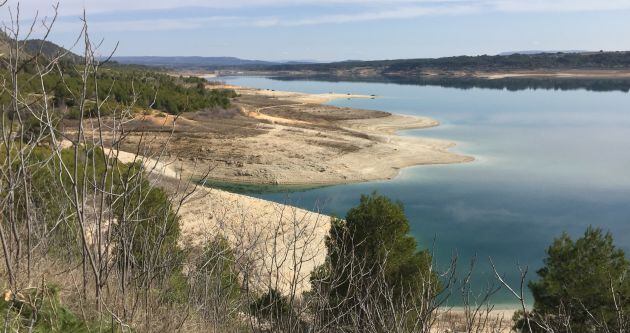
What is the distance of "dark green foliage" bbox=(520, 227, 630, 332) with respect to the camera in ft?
37.5

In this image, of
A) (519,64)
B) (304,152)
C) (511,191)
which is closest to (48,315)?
(511,191)

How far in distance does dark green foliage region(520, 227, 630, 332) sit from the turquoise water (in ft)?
13.6

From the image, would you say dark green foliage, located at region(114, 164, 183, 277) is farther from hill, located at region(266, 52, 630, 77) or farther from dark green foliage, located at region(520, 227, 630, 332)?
hill, located at region(266, 52, 630, 77)

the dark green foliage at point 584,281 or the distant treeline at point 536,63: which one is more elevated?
the distant treeline at point 536,63

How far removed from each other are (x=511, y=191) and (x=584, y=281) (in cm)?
2279

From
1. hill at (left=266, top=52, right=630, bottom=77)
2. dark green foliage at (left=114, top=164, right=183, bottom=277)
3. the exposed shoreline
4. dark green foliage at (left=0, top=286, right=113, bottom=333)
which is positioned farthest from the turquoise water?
hill at (left=266, top=52, right=630, bottom=77)

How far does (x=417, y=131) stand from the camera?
57906 mm

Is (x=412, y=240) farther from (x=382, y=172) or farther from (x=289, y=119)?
(x=289, y=119)

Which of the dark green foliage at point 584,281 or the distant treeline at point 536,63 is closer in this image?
the dark green foliage at point 584,281

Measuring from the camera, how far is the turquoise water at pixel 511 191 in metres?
24.4

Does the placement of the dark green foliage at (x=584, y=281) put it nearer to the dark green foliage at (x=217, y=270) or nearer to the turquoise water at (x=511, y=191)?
the turquoise water at (x=511, y=191)

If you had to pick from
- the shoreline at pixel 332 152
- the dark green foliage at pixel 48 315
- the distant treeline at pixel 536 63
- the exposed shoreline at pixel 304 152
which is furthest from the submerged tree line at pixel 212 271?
the distant treeline at pixel 536 63

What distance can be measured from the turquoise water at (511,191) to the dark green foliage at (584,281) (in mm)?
4146

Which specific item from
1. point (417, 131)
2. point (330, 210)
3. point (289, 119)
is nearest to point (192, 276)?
point (330, 210)
